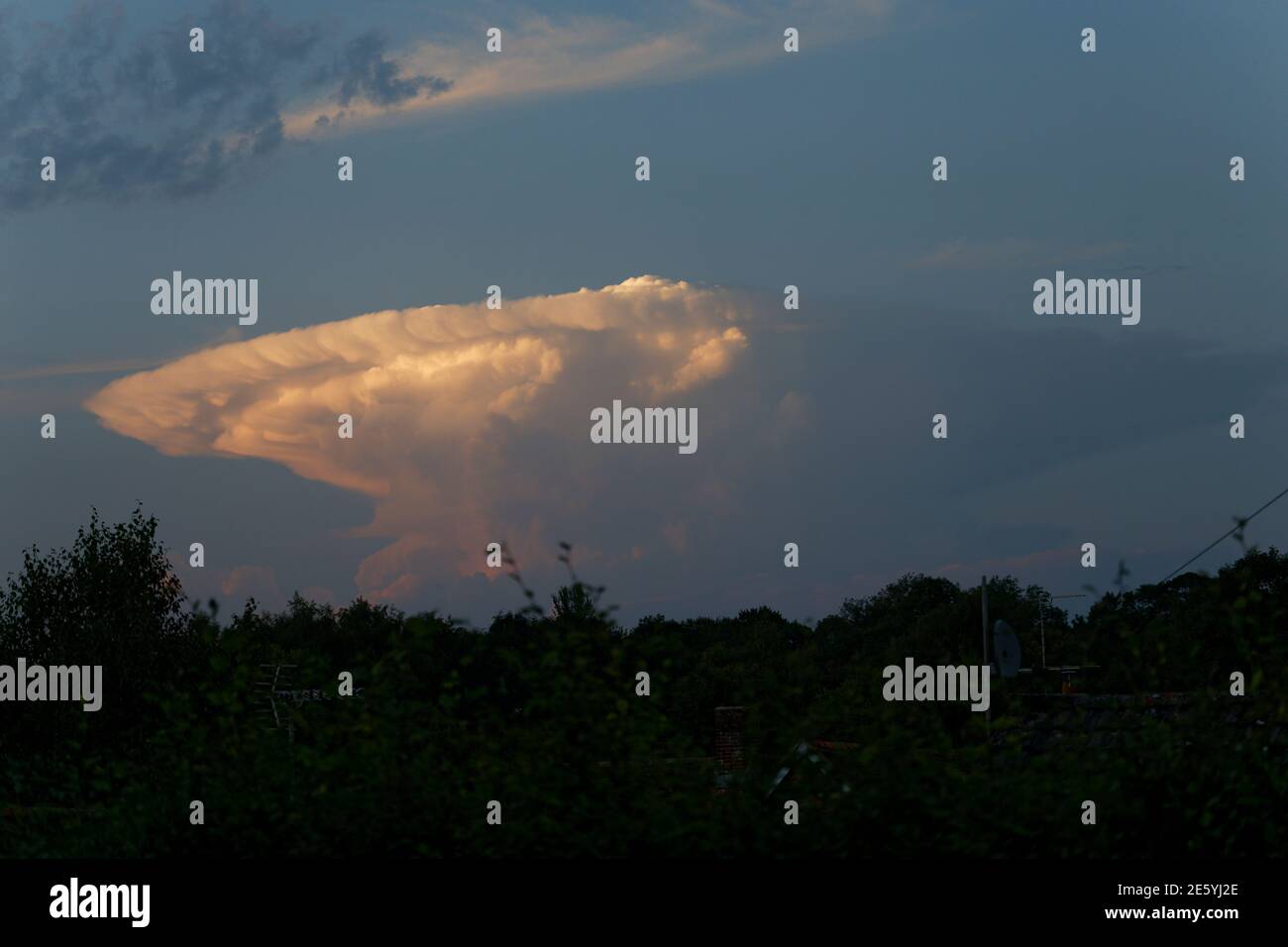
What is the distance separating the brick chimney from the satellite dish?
9.53 feet

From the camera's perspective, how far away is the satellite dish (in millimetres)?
14558

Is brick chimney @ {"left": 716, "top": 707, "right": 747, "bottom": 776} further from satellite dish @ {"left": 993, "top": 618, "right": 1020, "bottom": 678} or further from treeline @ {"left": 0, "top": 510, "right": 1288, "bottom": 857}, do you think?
satellite dish @ {"left": 993, "top": 618, "right": 1020, "bottom": 678}

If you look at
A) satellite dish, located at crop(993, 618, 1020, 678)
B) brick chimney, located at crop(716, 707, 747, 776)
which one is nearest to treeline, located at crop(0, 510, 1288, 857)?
brick chimney, located at crop(716, 707, 747, 776)

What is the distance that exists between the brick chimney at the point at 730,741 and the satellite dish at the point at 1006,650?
2.90m

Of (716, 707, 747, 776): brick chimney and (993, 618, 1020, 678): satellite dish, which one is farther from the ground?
(993, 618, 1020, 678): satellite dish

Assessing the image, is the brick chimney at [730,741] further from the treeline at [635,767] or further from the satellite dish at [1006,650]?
the satellite dish at [1006,650]

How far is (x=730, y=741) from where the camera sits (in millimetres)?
16031

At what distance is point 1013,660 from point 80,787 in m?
9.88

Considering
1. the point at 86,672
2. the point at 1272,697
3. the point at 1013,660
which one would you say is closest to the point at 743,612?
the point at 86,672

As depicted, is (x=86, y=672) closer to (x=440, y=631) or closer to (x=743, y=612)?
(x=440, y=631)

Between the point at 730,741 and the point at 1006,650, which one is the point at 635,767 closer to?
the point at 1006,650

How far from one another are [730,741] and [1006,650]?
343cm

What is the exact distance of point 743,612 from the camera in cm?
8800
